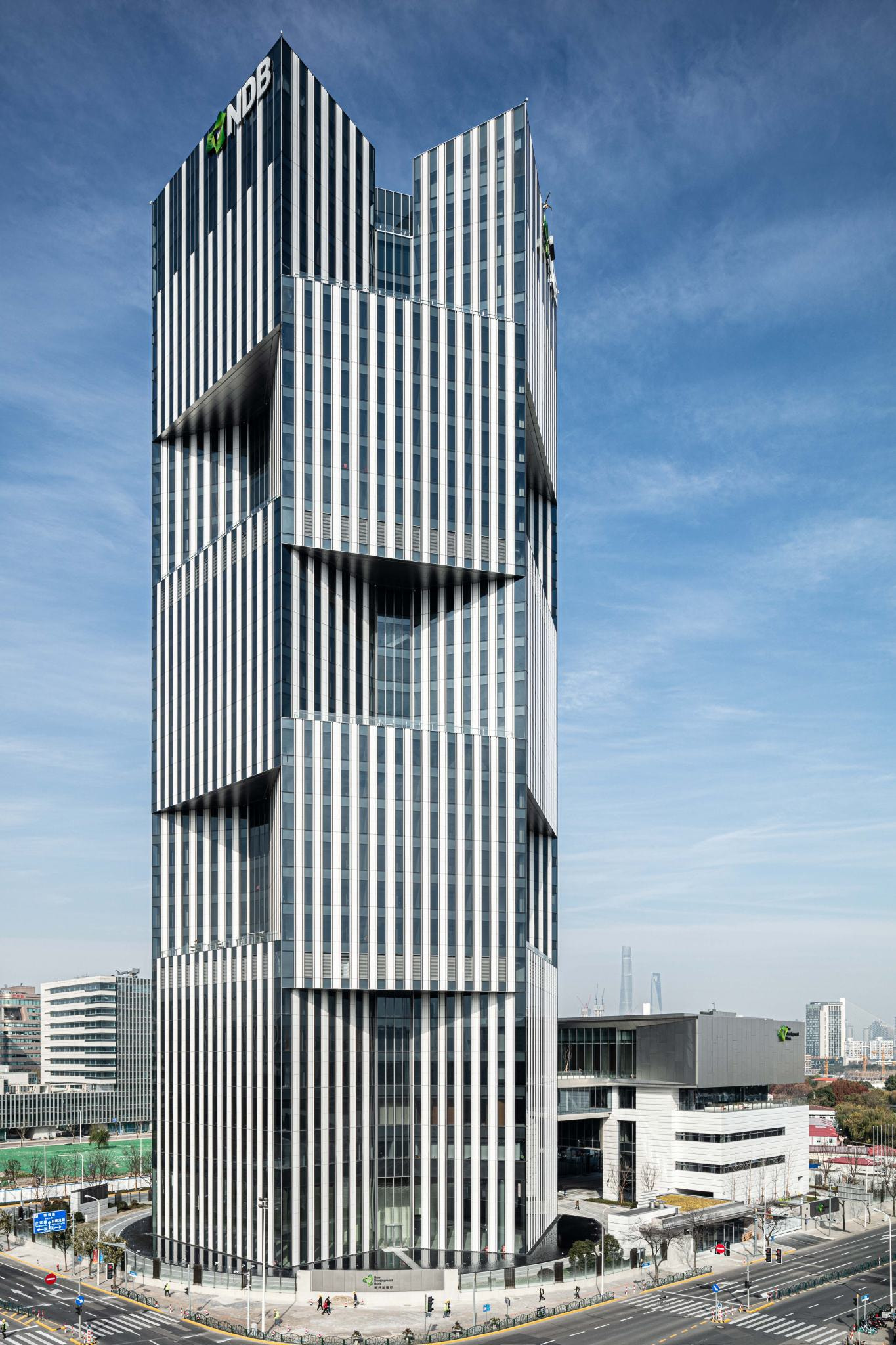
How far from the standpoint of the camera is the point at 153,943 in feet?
474

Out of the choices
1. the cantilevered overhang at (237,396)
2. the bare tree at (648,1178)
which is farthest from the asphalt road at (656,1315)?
the cantilevered overhang at (237,396)

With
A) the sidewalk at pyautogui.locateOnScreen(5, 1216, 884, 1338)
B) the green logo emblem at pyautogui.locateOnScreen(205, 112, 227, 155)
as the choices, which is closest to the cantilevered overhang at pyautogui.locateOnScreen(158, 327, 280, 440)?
the green logo emblem at pyautogui.locateOnScreen(205, 112, 227, 155)

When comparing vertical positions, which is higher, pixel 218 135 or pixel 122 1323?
pixel 218 135

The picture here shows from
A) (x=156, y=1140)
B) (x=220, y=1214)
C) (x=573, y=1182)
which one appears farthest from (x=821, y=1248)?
(x=156, y=1140)

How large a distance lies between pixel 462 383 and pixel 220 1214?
288ft

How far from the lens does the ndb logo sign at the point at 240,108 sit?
132875mm

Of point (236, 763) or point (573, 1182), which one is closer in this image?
point (236, 763)

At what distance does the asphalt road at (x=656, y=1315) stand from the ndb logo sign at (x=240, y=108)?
118 metres

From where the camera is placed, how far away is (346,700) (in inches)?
5231

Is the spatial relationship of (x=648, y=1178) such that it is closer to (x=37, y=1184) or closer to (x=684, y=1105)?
(x=684, y=1105)

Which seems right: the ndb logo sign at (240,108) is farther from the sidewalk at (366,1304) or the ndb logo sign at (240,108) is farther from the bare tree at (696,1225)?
the bare tree at (696,1225)

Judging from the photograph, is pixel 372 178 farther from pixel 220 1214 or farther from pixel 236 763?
pixel 220 1214

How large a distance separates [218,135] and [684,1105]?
5057 inches

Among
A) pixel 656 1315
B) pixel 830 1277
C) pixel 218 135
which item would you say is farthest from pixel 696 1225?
pixel 218 135
